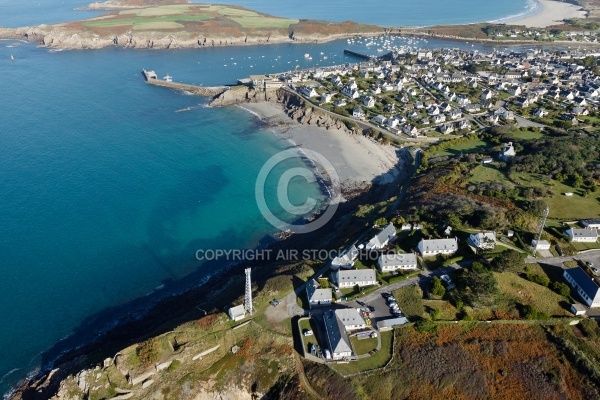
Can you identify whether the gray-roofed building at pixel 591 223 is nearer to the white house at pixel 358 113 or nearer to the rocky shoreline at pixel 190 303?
the rocky shoreline at pixel 190 303

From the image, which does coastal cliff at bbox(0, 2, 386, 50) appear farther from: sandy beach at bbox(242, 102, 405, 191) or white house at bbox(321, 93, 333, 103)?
sandy beach at bbox(242, 102, 405, 191)

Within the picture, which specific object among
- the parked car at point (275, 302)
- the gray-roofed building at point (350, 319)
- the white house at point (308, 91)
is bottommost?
the parked car at point (275, 302)

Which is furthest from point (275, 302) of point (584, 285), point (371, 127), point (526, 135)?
point (526, 135)

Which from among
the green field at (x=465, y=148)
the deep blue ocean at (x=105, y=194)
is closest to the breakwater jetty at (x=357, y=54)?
the deep blue ocean at (x=105, y=194)

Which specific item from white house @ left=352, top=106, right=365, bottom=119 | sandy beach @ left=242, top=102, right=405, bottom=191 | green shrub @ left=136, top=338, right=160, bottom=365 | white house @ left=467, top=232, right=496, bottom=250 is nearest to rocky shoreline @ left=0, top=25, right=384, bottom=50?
sandy beach @ left=242, top=102, right=405, bottom=191

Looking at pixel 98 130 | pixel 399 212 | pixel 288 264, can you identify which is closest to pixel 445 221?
pixel 399 212

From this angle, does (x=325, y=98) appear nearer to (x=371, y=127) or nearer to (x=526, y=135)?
(x=371, y=127)
